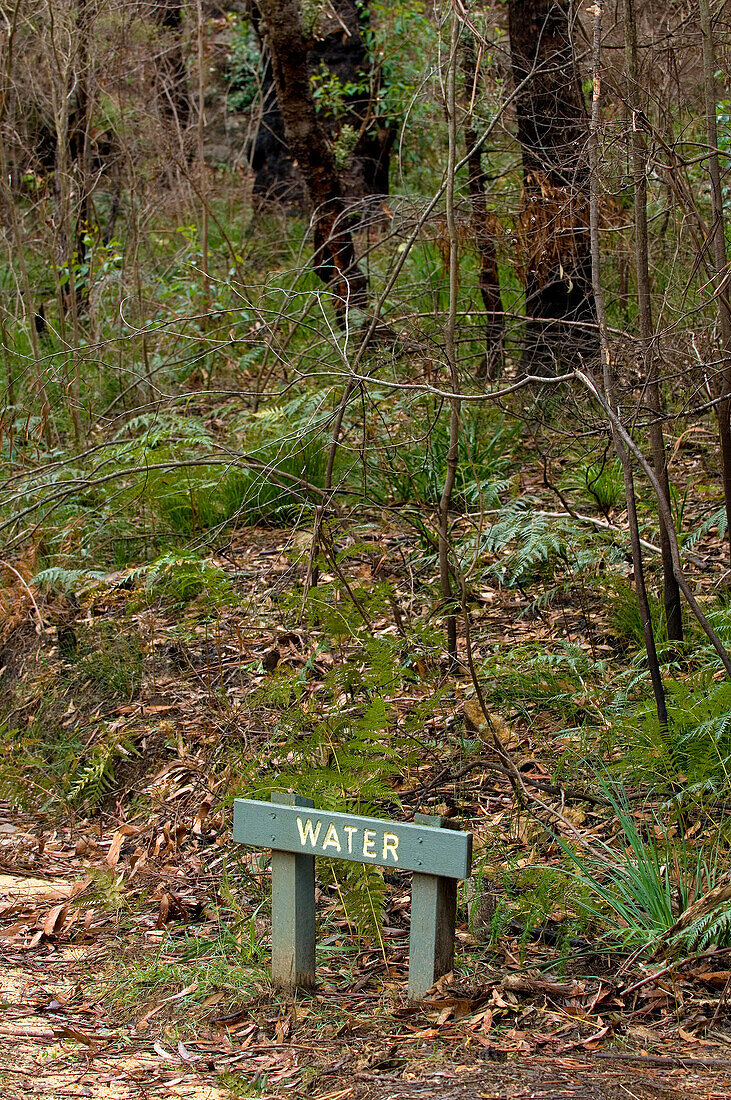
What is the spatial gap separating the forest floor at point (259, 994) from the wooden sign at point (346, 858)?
11 cm

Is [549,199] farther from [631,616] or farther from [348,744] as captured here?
[348,744]

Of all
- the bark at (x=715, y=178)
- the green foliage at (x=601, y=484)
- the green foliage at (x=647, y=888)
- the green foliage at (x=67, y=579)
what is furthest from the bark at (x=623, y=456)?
the green foliage at (x=67, y=579)

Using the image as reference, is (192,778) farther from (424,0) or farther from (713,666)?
(424,0)

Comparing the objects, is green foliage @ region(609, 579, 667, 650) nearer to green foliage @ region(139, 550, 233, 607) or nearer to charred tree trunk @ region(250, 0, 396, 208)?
green foliage @ region(139, 550, 233, 607)

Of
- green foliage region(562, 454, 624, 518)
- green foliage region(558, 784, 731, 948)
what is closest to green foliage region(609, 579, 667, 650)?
green foliage region(562, 454, 624, 518)

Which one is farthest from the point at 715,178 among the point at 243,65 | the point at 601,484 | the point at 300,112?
the point at 243,65

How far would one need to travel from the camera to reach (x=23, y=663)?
245 inches

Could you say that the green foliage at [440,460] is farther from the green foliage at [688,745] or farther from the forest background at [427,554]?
the green foliage at [688,745]

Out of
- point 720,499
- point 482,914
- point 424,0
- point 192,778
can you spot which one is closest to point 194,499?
point 192,778

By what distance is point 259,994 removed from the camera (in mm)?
3252

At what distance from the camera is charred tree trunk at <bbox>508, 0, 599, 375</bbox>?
19.2 feet

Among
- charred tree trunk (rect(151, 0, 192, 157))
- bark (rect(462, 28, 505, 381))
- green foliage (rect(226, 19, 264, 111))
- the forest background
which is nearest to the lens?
the forest background

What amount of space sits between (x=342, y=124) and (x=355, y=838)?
929 cm

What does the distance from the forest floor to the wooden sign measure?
0.35 feet
